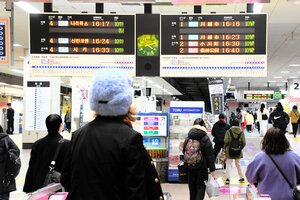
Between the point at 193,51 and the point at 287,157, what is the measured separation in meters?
2.18

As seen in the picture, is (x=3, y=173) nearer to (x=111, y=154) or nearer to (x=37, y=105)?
(x=111, y=154)

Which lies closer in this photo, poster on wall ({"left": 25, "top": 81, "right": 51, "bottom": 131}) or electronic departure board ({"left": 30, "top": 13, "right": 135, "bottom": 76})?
electronic departure board ({"left": 30, "top": 13, "right": 135, "bottom": 76})

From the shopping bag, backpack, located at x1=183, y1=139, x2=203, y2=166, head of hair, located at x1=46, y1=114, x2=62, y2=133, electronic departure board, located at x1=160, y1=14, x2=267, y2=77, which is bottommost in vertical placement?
the shopping bag

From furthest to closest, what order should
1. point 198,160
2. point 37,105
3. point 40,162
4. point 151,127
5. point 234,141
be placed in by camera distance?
point 37,105 → point 151,127 → point 234,141 → point 198,160 → point 40,162

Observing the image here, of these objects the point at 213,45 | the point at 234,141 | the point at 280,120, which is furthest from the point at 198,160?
the point at 280,120

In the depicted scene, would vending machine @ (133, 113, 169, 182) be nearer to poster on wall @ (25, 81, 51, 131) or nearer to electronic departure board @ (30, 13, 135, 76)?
electronic departure board @ (30, 13, 135, 76)

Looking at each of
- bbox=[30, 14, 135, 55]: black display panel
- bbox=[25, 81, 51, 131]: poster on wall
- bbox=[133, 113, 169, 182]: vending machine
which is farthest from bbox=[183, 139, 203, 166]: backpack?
A: bbox=[25, 81, 51, 131]: poster on wall

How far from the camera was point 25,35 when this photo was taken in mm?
11492

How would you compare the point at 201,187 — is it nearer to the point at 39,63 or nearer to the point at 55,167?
the point at 55,167

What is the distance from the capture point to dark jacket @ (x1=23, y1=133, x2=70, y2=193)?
357cm

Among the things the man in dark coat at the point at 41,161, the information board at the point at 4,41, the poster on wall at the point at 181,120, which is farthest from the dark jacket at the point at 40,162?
the poster on wall at the point at 181,120

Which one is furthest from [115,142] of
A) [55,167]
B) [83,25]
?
[83,25]

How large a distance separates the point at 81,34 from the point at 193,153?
2.54 metres

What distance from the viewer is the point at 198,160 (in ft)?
17.4
